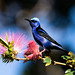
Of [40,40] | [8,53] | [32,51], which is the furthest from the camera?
[40,40]

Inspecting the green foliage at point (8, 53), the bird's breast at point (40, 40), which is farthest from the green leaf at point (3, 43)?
the bird's breast at point (40, 40)

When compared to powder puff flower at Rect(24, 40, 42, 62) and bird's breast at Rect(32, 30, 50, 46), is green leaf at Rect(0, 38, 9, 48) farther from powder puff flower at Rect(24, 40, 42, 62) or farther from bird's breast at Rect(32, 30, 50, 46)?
bird's breast at Rect(32, 30, 50, 46)

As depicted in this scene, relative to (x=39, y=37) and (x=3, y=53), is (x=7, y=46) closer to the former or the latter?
(x=3, y=53)

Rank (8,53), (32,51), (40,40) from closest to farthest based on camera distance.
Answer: (32,51), (8,53), (40,40)

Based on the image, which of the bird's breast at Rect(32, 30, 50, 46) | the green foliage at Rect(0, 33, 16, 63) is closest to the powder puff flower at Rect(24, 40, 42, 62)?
the green foliage at Rect(0, 33, 16, 63)

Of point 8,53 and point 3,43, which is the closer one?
point 3,43

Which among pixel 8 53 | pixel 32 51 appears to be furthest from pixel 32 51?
pixel 8 53

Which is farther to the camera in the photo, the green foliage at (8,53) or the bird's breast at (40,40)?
the bird's breast at (40,40)

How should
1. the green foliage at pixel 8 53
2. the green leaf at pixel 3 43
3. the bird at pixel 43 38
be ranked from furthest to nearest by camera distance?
the bird at pixel 43 38, the green foliage at pixel 8 53, the green leaf at pixel 3 43

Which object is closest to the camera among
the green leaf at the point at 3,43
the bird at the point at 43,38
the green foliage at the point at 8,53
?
the green leaf at the point at 3,43

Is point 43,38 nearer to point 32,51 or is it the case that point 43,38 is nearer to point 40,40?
point 40,40

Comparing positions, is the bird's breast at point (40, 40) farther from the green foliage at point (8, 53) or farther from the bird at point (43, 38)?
the green foliage at point (8, 53)

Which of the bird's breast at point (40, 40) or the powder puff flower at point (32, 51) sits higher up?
the bird's breast at point (40, 40)

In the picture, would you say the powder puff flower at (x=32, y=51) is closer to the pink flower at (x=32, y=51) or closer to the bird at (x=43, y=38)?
the pink flower at (x=32, y=51)
